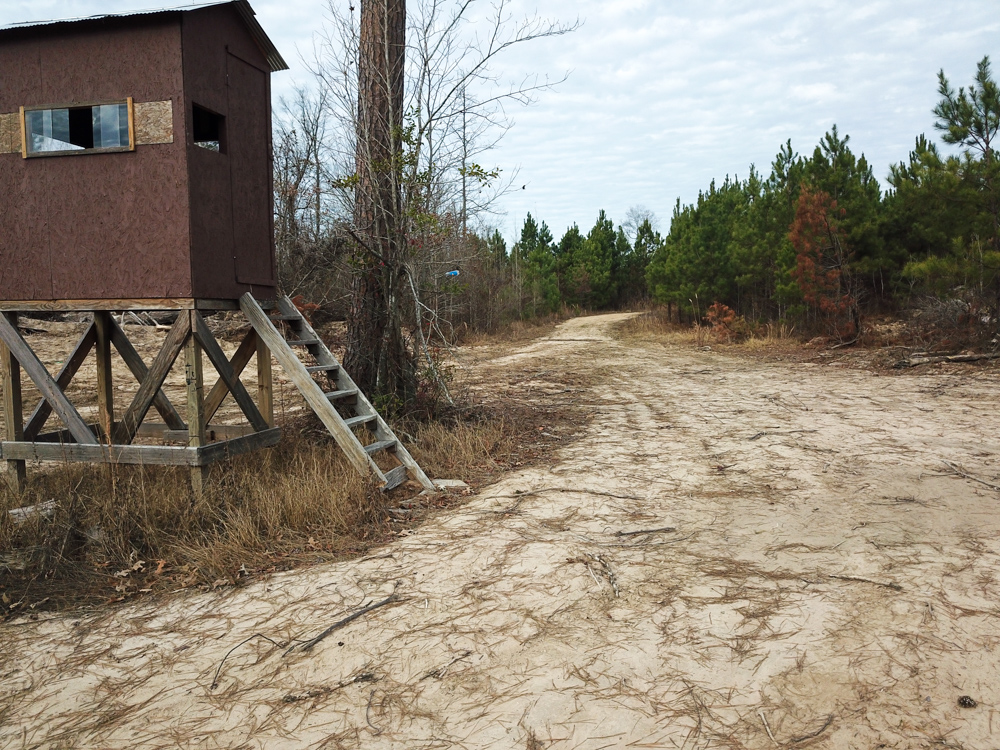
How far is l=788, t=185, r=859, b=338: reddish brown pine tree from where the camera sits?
55.3 feet

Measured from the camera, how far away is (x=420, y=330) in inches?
301

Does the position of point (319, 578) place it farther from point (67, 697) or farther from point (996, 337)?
point (996, 337)

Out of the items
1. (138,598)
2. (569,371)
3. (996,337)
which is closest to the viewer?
(138,598)

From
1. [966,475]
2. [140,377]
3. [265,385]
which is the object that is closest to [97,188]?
[140,377]

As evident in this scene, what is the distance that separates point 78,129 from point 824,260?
16.4 meters

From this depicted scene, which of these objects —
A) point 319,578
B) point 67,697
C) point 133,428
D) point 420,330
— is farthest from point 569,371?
point 67,697

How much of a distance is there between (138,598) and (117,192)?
132 inches

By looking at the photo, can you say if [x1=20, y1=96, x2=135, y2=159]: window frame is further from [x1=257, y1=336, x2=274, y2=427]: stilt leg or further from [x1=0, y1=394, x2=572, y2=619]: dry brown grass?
[x1=0, y1=394, x2=572, y2=619]: dry brown grass

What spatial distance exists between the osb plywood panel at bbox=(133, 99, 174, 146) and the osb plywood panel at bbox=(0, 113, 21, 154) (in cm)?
118

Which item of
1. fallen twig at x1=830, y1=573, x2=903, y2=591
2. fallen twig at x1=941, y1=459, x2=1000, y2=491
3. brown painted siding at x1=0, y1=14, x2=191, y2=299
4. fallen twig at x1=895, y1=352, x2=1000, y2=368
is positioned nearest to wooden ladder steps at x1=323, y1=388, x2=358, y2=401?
brown painted siding at x1=0, y1=14, x2=191, y2=299

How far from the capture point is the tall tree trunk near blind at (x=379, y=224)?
7.50 m

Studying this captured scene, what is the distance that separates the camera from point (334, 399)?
6512 mm

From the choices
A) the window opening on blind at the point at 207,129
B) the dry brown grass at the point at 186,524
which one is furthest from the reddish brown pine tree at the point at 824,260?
the window opening on blind at the point at 207,129

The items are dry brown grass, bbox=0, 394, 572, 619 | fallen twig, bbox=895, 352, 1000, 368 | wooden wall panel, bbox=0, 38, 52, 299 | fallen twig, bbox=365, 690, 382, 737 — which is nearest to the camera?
fallen twig, bbox=365, 690, 382, 737
